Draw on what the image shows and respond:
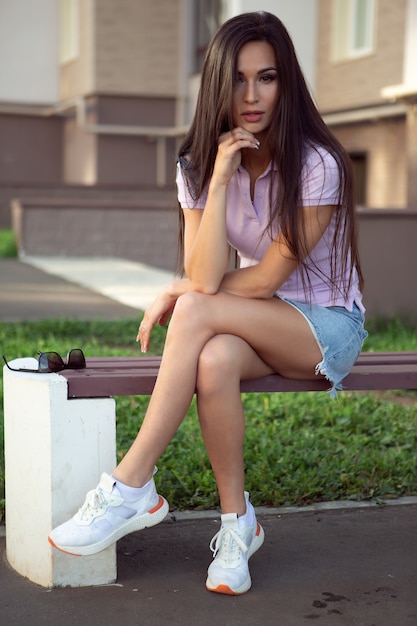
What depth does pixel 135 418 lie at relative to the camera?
4.98 meters

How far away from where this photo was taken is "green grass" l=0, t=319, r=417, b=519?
3998 mm

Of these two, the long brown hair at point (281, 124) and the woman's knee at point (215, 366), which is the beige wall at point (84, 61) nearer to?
the long brown hair at point (281, 124)

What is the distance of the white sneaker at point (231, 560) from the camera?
3.04 metres

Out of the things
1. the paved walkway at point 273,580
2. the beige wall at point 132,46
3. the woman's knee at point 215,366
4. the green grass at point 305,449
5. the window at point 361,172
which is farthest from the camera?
the beige wall at point 132,46

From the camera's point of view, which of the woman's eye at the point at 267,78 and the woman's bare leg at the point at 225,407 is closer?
the woman's bare leg at the point at 225,407

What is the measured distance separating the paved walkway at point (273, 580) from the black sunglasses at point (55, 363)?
2.13 feet

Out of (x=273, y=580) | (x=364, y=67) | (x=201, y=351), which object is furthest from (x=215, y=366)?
(x=364, y=67)

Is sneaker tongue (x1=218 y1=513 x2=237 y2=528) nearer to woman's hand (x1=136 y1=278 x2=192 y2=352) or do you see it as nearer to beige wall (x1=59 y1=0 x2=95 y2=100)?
woman's hand (x1=136 y1=278 x2=192 y2=352)

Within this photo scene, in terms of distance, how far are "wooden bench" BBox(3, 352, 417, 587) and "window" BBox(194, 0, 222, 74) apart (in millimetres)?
16031

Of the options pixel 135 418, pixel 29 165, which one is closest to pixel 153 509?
pixel 135 418

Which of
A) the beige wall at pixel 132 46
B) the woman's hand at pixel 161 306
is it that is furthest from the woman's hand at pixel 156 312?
the beige wall at pixel 132 46

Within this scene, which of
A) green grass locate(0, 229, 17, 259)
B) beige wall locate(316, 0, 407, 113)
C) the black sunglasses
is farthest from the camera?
green grass locate(0, 229, 17, 259)

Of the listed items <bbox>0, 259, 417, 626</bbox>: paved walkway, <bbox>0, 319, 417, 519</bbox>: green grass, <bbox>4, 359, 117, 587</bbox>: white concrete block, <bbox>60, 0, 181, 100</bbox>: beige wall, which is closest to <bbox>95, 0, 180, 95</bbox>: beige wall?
<bbox>60, 0, 181, 100</bbox>: beige wall

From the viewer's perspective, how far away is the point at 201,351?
304cm
